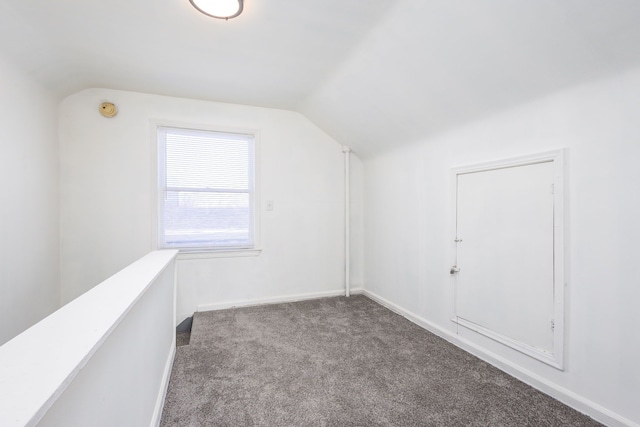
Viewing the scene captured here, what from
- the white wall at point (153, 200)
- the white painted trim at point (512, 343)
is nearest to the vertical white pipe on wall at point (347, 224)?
the white wall at point (153, 200)

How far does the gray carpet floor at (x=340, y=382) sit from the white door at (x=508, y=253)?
0.34 metres

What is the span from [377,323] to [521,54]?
2.41 metres

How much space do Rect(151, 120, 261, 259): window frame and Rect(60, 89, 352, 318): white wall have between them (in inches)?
2.0

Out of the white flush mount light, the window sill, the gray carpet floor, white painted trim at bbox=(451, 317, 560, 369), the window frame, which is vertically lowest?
the gray carpet floor

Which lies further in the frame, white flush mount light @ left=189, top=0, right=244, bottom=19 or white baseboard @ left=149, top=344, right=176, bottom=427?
white flush mount light @ left=189, top=0, right=244, bottom=19

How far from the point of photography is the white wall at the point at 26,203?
1.91 m

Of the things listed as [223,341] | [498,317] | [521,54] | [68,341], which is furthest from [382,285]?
[68,341]

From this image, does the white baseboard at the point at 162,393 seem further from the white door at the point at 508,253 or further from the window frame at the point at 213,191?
the white door at the point at 508,253

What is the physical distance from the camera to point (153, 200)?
297 centimetres

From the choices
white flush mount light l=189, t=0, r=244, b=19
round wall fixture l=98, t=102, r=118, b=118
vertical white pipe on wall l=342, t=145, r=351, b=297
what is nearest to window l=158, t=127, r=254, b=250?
round wall fixture l=98, t=102, r=118, b=118

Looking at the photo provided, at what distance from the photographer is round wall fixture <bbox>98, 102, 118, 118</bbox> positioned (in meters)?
2.79

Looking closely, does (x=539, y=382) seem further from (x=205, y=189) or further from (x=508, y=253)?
(x=205, y=189)

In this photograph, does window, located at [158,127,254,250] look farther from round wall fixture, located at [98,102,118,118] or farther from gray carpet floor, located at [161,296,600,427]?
gray carpet floor, located at [161,296,600,427]

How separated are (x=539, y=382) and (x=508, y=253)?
80 cm
